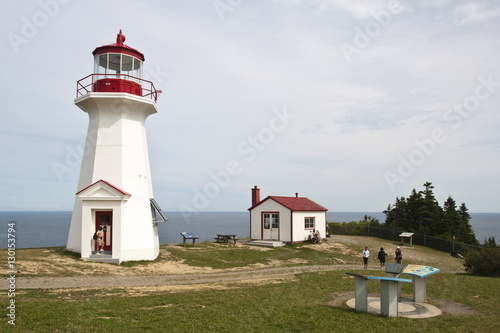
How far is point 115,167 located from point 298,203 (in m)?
16.3

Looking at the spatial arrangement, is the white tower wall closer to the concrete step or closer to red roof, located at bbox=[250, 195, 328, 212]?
the concrete step

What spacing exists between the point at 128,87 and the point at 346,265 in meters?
16.2

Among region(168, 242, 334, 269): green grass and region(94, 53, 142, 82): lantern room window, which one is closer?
region(94, 53, 142, 82): lantern room window

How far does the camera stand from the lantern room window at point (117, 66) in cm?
1967

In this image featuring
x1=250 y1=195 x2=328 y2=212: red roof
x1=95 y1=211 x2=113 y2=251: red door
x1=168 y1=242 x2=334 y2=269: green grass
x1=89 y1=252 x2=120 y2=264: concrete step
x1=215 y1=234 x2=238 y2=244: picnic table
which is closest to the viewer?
x1=89 y1=252 x2=120 y2=264: concrete step

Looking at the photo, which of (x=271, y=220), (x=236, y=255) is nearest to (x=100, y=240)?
(x=236, y=255)

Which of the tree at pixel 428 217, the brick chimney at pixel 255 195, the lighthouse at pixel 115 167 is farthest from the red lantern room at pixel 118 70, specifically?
the tree at pixel 428 217

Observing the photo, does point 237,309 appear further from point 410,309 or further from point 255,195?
point 255,195

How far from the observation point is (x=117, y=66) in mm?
20438

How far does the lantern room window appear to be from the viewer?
19.7 metres

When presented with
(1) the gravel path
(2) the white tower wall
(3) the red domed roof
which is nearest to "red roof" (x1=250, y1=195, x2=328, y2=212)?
(1) the gravel path

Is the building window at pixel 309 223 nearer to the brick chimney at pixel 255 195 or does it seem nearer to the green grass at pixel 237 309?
the brick chimney at pixel 255 195

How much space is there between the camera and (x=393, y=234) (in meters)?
35.8

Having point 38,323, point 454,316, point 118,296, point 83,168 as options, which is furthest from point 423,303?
point 83,168
